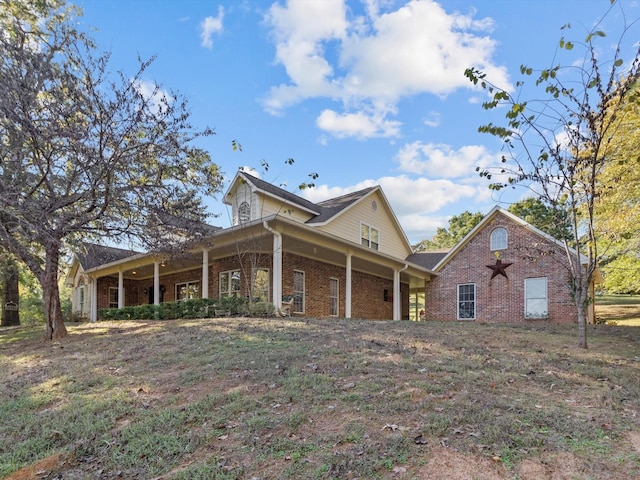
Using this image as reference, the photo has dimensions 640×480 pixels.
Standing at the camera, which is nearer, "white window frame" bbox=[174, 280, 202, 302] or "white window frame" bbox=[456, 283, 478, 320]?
"white window frame" bbox=[456, 283, 478, 320]

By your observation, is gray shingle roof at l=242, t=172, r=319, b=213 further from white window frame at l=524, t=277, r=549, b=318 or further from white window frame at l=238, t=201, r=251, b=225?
white window frame at l=524, t=277, r=549, b=318

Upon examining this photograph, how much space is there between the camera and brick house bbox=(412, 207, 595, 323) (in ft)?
52.0

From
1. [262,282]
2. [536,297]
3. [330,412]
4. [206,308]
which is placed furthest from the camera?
[536,297]

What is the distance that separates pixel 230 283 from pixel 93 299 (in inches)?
374

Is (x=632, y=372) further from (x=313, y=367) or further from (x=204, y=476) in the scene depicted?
(x=204, y=476)

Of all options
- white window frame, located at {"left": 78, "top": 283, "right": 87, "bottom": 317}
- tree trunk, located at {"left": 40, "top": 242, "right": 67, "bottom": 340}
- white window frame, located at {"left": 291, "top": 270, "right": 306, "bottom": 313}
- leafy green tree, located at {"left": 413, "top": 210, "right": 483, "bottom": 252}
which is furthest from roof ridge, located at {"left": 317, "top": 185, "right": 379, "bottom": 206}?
leafy green tree, located at {"left": 413, "top": 210, "right": 483, "bottom": 252}

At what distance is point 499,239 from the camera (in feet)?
56.4

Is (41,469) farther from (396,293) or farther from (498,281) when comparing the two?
(498,281)

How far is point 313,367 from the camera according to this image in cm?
595

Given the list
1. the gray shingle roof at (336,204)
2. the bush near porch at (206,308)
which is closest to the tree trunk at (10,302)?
the bush near porch at (206,308)

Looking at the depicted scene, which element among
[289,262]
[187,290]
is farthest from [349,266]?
[187,290]

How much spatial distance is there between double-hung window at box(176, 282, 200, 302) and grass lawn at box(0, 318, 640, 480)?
10.5 m

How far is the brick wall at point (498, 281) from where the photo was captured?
15719 mm

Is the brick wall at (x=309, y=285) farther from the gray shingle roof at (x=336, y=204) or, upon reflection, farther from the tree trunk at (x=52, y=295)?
the tree trunk at (x=52, y=295)
